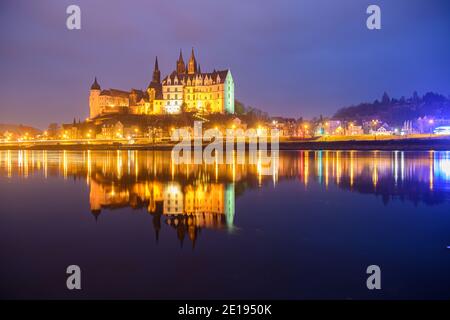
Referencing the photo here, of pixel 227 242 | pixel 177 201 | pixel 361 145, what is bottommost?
pixel 227 242

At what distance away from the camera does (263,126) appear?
328 feet

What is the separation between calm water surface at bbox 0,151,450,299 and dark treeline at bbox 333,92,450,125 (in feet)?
340

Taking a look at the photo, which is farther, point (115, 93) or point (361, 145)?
point (115, 93)

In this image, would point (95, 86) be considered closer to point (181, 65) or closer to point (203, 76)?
point (181, 65)

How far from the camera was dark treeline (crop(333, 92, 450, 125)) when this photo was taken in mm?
112562

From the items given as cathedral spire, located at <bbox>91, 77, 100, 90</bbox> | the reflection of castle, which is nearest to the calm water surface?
the reflection of castle

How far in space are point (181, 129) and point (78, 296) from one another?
8346 cm

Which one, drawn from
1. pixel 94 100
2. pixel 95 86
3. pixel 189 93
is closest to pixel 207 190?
pixel 189 93

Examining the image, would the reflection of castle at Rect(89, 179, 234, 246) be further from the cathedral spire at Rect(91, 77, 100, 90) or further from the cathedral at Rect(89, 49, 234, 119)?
the cathedral spire at Rect(91, 77, 100, 90)

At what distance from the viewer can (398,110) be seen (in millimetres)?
119375

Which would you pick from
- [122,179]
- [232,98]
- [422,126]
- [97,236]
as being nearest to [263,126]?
[232,98]

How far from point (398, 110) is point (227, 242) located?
401ft
